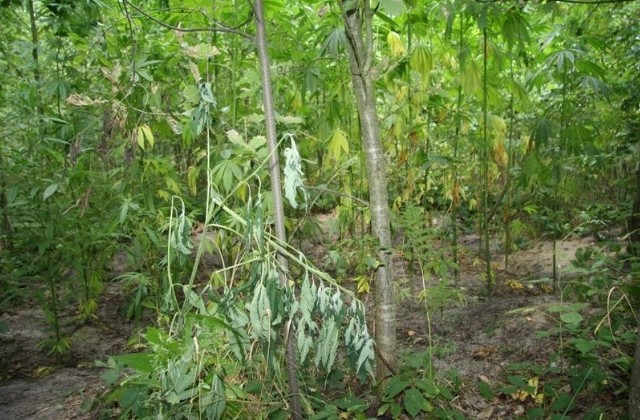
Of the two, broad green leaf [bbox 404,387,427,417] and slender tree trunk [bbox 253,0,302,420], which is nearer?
slender tree trunk [bbox 253,0,302,420]

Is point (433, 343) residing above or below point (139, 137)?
below

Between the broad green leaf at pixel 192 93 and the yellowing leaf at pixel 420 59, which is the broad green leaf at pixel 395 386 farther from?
the yellowing leaf at pixel 420 59

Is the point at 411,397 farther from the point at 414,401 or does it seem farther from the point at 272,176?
the point at 272,176

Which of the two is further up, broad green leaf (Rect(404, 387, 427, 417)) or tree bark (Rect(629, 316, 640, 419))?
tree bark (Rect(629, 316, 640, 419))

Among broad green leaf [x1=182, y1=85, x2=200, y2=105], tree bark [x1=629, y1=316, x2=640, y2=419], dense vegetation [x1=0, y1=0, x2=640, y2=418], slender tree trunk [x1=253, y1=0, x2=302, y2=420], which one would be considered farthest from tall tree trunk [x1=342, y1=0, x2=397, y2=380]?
tree bark [x1=629, y1=316, x2=640, y2=419]

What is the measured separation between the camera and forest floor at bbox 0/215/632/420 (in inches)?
89.7

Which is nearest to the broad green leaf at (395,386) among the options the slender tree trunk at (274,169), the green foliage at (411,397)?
the green foliage at (411,397)

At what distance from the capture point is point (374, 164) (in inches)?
70.6

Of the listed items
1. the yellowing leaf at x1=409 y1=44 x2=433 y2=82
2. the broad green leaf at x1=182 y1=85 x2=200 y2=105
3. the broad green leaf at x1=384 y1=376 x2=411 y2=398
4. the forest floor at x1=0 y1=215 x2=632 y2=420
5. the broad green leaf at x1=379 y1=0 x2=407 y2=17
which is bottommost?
the forest floor at x1=0 y1=215 x2=632 y2=420

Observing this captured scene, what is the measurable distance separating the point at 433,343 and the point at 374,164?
1.32 meters

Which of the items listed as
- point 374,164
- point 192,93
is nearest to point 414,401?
point 374,164

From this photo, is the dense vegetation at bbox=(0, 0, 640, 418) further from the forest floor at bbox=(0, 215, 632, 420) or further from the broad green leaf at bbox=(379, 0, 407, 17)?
the forest floor at bbox=(0, 215, 632, 420)

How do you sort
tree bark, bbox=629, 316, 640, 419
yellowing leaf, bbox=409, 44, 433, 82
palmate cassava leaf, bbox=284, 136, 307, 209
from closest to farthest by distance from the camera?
1. palmate cassava leaf, bbox=284, 136, 307, 209
2. tree bark, bbox=629, 316, 640, 419
3. yellowing leaf, bbox=409, 44, 433, 82

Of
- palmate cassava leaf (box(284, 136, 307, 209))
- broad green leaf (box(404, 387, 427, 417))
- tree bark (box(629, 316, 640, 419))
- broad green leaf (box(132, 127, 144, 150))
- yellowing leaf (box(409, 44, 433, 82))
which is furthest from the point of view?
yellowing leaf (box(409, 44, 433, 82))
